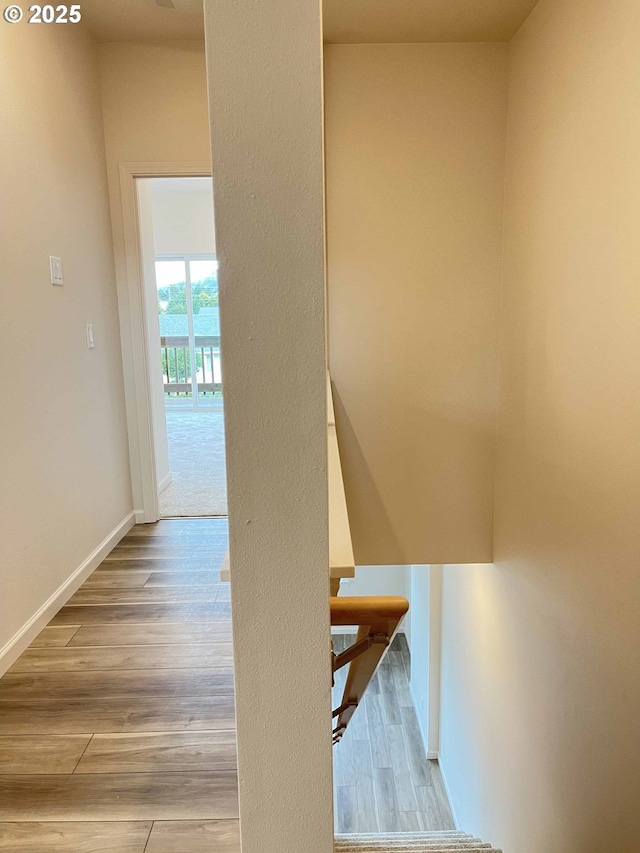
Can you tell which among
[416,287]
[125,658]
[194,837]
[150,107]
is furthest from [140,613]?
[150,107]

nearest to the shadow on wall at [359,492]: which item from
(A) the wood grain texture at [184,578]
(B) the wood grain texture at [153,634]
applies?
(A) the wood grain texture at [184,578]

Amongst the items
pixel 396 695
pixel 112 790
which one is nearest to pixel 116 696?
pixel 112 790

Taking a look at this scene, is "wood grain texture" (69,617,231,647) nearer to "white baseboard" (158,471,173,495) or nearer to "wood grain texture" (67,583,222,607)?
"wood grain texture" (67,583,222,607)

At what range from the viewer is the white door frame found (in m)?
2.88

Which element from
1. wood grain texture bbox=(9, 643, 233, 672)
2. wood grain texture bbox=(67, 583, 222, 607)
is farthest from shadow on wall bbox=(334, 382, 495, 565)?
wood grain texture bbox=(9, 643, 233, 672)

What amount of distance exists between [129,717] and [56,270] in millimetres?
1739

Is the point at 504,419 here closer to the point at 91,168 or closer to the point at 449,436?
the point at 449,436

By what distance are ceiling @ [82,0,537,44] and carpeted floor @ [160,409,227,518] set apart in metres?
1.90

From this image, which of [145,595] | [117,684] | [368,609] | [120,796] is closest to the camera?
[368,609]

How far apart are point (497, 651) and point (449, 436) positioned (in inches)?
46.5

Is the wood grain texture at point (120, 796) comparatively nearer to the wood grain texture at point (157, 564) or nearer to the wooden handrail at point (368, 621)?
the wooden handrail at point (368, 621)

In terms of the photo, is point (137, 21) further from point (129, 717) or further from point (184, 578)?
point (129, 717)

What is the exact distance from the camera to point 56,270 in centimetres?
230

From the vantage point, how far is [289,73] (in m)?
0.69
